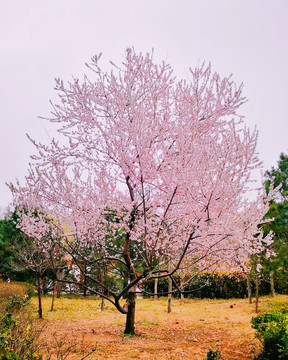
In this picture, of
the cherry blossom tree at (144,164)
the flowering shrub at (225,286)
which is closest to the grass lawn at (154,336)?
the cherry blossom tree at (144,164)

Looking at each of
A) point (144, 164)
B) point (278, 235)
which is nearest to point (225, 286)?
point (278, 235)

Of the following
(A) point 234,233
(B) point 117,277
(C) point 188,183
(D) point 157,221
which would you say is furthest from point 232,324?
(B) point 117,277

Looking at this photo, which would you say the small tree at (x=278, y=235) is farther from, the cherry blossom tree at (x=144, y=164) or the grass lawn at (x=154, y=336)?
the cherry blossom tree at (x=144, y=164)

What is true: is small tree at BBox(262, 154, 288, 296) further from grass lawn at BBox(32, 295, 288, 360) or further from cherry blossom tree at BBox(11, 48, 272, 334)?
cherry blossom tree at BBox(11, 48, 272, 334)

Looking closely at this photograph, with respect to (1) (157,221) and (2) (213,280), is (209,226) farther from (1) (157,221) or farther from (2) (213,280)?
(2) (213,280)

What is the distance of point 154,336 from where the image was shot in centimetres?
781

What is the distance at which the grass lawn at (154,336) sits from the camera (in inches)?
241

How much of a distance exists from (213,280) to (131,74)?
15012mm

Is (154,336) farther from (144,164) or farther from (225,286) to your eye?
(225,286)

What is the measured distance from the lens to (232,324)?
384 inches

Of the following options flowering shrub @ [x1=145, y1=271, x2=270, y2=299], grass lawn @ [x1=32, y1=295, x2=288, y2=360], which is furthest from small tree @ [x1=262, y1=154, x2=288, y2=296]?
flowering shrub @ [x1=145, y1=271, x2=270, y2=299]

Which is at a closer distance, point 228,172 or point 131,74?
point 228,172

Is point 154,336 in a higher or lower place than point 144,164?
lower

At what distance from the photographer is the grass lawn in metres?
6.13
